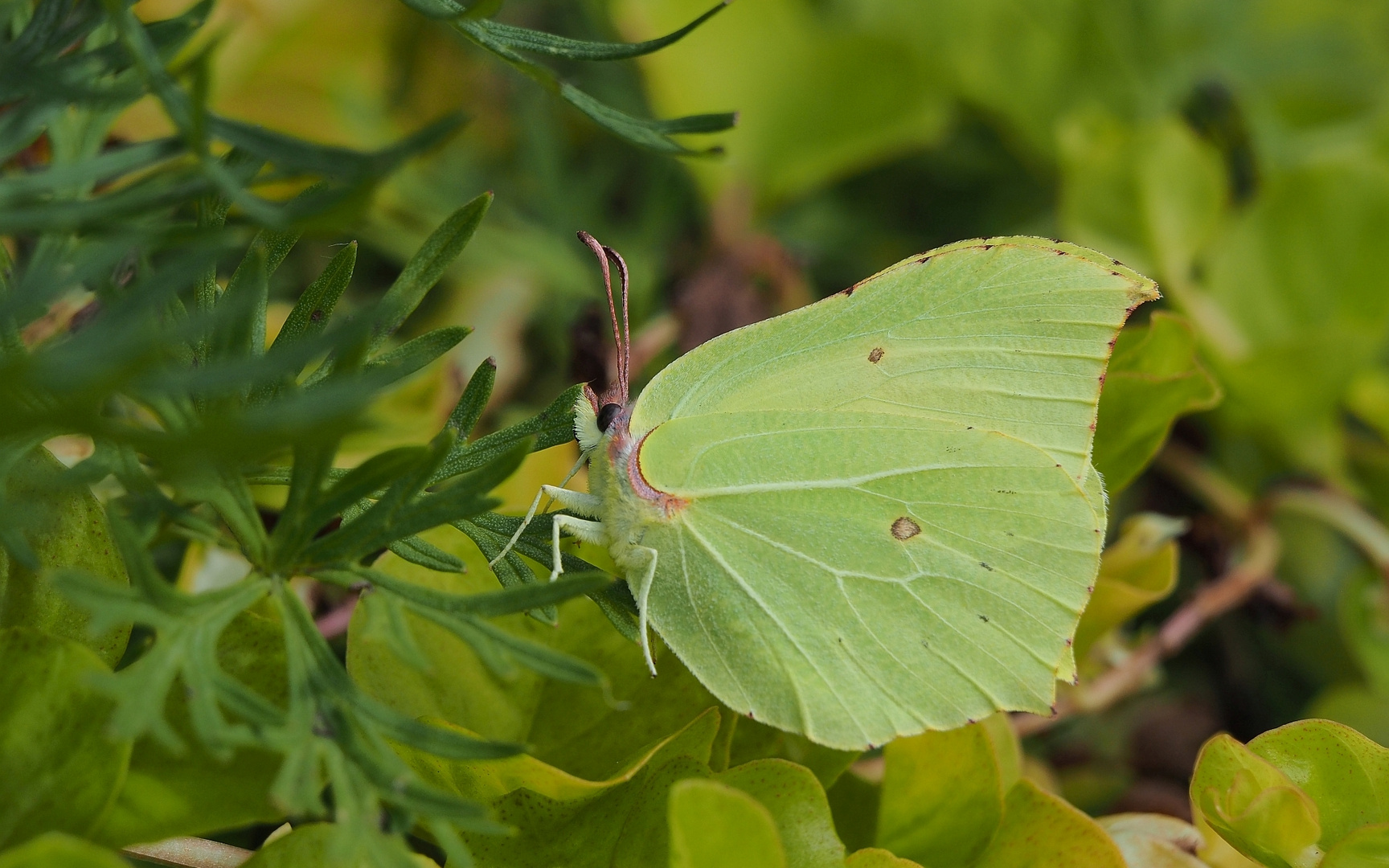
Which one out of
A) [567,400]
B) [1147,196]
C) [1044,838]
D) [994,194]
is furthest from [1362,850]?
[994,194]

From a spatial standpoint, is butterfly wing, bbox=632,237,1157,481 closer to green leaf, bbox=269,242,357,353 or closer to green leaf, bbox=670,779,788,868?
green leaf, bbox=269,242,357,353

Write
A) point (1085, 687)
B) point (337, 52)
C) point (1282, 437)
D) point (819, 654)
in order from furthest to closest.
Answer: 1. point (337, 52)
2. point (1282, 437)
3. point (1085, 687)
4. point (819, 654)

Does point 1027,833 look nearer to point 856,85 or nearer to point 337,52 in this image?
point 856,85

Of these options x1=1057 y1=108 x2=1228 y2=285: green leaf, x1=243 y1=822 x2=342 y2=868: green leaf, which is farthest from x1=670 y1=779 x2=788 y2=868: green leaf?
x1=1057 y1=108 x2=1228 y2=285: green leaf

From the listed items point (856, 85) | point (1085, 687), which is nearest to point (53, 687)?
point (1085, 687)

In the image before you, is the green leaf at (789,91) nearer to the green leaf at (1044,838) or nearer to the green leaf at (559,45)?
the green leaf at (559,45)

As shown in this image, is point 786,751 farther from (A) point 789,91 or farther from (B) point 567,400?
(A) point 789,91
